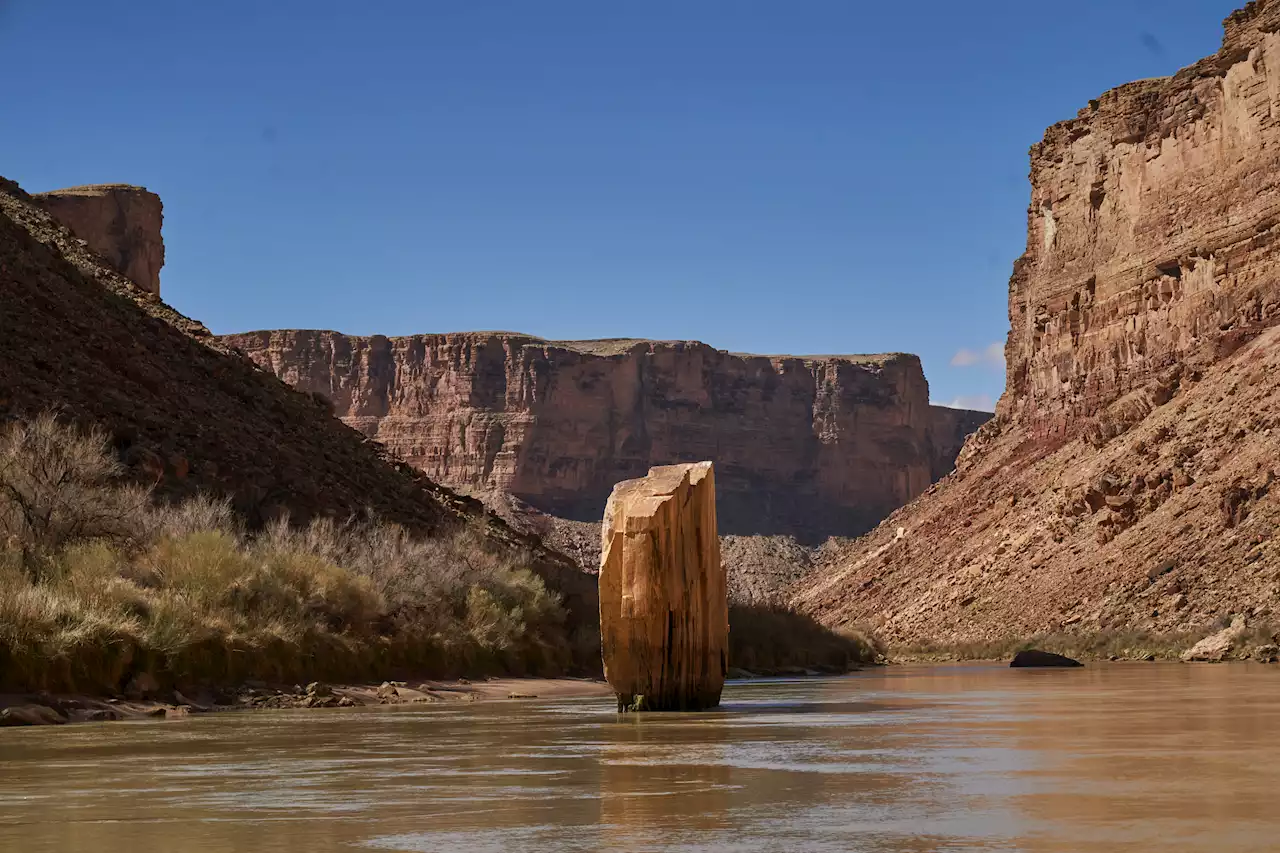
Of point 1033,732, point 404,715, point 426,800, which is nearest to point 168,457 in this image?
point 404,715

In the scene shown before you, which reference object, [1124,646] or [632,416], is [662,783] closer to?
[1124,646]

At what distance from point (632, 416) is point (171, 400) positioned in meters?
117

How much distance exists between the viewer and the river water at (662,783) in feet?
27.8

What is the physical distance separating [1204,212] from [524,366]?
90.4 meters

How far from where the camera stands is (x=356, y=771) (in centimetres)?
1254

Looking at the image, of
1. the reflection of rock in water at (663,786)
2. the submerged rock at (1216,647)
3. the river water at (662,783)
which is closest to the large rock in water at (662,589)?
the river water at (662,783)

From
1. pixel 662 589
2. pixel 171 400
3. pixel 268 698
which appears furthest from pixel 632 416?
pixel 662 589

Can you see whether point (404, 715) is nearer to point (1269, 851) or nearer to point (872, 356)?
point (1269, 851)

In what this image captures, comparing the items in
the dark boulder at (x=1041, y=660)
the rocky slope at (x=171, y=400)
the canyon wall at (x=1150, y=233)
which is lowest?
the dark boulder at (x=1041, y=660)

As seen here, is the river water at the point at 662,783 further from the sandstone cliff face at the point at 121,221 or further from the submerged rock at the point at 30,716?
the sandstone cliff face at the point at 121,221

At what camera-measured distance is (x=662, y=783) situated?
Result: 36.9ft

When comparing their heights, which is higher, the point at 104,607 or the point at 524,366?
the point at 524,366

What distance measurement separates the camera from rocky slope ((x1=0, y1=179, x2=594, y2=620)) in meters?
37.7

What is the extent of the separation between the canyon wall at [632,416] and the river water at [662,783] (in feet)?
421
